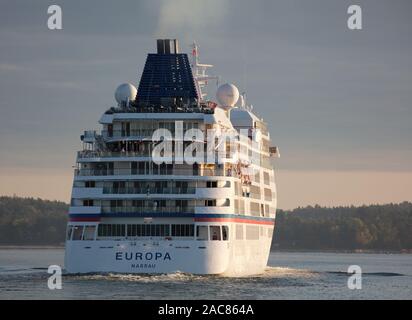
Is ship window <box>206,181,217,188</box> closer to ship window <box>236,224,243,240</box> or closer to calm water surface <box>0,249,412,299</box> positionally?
ship window <box>236,224,243,240</box>

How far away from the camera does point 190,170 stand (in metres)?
88.5

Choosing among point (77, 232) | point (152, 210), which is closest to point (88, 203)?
point (77, 232)

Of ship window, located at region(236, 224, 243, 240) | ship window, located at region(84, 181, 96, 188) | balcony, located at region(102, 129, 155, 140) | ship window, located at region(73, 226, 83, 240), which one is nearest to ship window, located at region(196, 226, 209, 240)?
ship window, located at region(236, 224, 243, 240)

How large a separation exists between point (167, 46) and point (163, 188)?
15.7 metres

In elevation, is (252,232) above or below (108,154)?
below

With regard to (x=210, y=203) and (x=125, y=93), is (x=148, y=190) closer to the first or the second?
(x=210, y=203)

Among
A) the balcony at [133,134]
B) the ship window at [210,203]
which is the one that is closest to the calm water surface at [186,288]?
the ship window at [210,203]

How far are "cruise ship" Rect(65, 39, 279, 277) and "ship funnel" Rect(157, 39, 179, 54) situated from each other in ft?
0.26

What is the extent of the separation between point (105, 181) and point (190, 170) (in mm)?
5999

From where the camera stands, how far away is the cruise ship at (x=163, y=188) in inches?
3346

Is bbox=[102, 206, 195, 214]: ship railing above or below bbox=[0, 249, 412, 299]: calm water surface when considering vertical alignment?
above

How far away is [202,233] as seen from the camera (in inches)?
3388

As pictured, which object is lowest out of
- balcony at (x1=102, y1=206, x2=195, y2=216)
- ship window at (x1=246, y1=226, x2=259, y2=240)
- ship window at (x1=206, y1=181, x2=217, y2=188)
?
ship window at (x1=246, y1=226, x2=259, y2=240)

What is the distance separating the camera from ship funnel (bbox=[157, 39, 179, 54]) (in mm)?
98562
